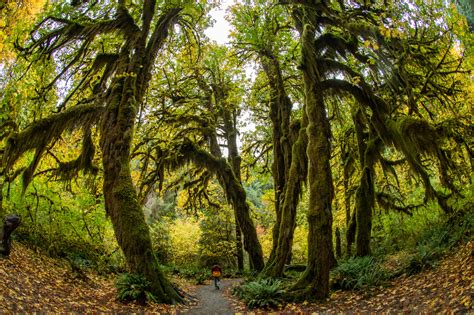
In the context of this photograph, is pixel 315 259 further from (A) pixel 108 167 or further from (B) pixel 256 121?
(B) pixel 256 121

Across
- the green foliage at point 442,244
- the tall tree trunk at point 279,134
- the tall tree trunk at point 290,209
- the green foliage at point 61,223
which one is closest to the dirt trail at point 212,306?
the tall tree trunk at point 290,209

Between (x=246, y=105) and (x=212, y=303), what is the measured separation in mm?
9211

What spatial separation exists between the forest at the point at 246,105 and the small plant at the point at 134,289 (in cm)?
3

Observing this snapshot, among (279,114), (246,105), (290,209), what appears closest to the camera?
(290,209)

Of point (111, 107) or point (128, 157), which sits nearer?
point (128, 157)

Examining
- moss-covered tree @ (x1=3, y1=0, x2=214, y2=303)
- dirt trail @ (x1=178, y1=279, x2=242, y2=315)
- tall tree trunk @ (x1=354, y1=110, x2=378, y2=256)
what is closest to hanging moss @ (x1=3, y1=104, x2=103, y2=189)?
moss-covered tree @ (x1=3, y1=0, x2=214, y2=303)

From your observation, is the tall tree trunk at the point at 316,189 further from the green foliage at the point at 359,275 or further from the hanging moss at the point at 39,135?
the hanging moss at the point at 39,135

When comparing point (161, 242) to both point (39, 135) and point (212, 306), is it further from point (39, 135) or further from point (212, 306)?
point (39, 135)

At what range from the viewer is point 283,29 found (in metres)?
12.3

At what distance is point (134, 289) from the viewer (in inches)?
272

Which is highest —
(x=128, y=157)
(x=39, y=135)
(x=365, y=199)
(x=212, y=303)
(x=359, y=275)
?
(x=39, y=135)

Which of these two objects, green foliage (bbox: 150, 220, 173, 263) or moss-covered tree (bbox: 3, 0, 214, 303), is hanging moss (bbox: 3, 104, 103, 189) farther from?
green foliage (bbox: 150, 220, 173, 263)

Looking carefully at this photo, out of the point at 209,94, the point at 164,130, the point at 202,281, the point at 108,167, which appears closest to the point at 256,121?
the point at 209,94

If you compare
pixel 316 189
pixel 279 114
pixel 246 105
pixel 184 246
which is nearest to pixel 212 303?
pixel 316 189
